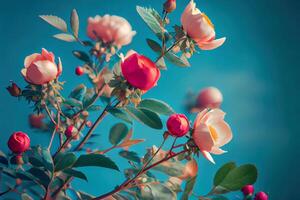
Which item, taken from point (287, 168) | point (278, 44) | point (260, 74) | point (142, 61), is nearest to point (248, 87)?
point (260, 74)

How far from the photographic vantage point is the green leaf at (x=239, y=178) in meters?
0.67

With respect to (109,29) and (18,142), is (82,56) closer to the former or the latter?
(109,29)

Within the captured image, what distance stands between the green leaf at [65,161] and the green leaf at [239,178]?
28cm

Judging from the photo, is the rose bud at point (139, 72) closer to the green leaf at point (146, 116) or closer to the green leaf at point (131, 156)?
the green leaf at point (146, 116)

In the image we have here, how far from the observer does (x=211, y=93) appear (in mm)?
1168

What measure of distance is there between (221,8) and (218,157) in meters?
0.48

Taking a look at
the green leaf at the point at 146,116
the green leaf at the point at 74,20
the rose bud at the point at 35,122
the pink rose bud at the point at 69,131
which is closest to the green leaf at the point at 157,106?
the green leaf at the point at 146,116

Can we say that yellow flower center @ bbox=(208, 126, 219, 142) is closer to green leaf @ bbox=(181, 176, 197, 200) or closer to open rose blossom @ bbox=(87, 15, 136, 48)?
green leaf @ bbox=(181, 176, 197, 200)

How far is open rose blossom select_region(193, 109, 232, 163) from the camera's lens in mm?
602

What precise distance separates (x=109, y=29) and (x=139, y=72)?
0.29 m

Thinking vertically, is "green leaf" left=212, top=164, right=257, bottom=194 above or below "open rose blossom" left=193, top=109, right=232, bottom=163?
below

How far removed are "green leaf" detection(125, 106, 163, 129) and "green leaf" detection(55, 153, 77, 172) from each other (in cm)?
14

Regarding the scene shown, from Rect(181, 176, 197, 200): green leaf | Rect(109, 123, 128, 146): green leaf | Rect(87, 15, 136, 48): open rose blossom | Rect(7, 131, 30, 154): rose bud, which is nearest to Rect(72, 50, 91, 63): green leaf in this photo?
Rect(87, 15, 136, 48): open rose blossom

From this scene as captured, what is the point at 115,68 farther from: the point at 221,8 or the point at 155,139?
the point at 221,8
